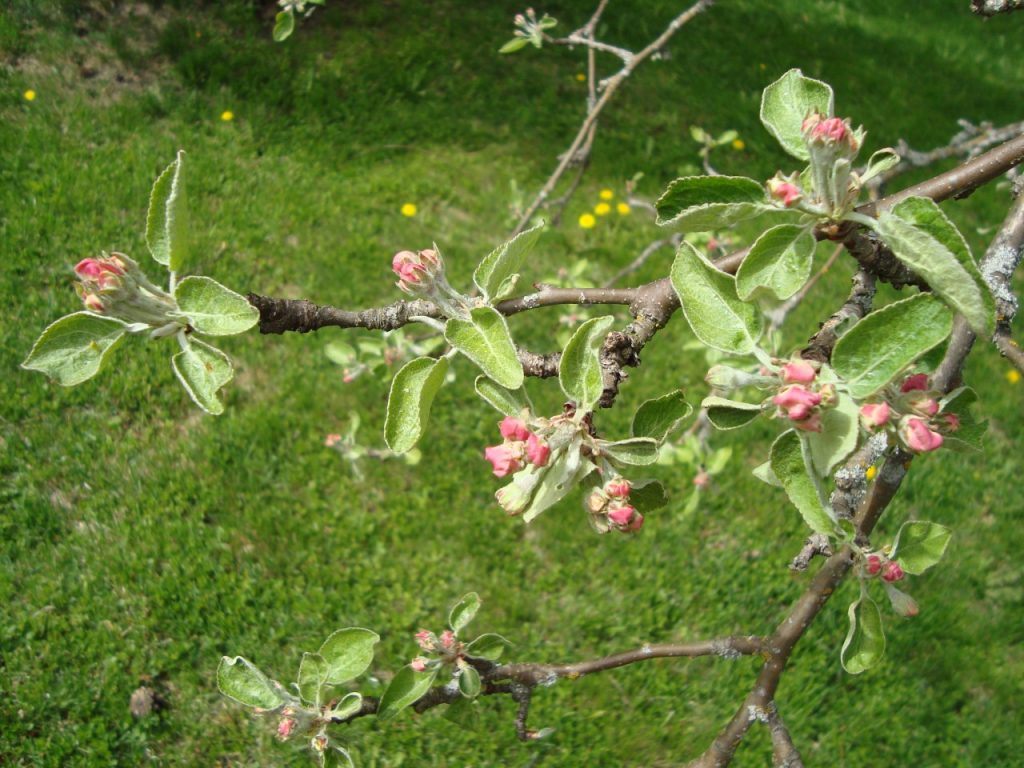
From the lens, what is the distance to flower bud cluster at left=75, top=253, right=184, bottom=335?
909 millimetres

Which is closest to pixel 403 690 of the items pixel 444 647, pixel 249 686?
pixel 444 647

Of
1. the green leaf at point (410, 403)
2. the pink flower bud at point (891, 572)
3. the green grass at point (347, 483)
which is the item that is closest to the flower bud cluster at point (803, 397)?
the green leaf at point (410, 403)

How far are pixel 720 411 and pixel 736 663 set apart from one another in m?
2.59

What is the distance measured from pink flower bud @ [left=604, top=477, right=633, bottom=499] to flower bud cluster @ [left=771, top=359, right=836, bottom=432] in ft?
0.63

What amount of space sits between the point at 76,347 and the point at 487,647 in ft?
2.91

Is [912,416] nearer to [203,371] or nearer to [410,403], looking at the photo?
[410,403]

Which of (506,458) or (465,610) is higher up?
(506,458)

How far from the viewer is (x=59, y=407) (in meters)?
3.58

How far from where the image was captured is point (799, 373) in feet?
2.62

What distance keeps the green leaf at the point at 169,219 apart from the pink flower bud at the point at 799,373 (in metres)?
0.67

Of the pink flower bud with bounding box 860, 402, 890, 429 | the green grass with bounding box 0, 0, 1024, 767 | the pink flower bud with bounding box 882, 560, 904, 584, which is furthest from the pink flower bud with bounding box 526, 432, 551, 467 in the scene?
the green grass with bounding box 0, 0, 1024, 767

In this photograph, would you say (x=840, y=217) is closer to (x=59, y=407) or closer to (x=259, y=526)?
(x=259, y=526)

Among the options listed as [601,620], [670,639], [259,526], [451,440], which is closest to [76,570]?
[259,526]

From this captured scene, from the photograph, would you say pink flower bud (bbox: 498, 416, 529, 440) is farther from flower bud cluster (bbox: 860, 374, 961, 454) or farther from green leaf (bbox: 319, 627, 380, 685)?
green leaf (bbox: 319, 627, 380, 685)
